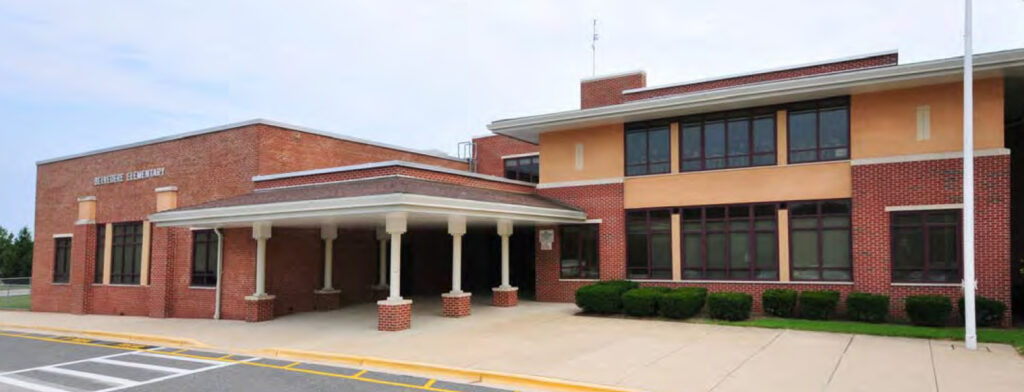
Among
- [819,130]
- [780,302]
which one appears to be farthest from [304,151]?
[819,130]

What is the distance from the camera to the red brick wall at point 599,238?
21.0m

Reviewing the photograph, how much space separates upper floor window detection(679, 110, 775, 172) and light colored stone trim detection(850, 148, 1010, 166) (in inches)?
92.7

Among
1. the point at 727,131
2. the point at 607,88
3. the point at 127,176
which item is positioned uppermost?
the point at 607,88

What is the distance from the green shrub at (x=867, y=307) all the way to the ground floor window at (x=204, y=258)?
18.4 meters

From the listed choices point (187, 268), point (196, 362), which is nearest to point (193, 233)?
point (187, 268)

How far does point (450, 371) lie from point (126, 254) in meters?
19.4

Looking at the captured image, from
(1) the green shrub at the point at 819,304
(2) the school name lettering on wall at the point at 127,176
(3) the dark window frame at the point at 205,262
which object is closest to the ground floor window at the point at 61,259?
(2) the school name lettering on wall at the point at 127,176

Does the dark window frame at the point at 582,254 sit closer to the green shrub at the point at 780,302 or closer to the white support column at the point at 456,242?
the white support column at the point at 456,242

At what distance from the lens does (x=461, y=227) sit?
60.6 feet

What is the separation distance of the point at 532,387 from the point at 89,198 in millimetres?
23674

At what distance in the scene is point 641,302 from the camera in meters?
17.5

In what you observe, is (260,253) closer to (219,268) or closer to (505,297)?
(219,268)

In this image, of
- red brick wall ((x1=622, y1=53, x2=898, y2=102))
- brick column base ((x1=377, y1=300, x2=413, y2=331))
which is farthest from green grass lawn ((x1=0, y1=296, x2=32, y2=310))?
red brick wall ((x1=622, y1=53, x2=898, y2=102))

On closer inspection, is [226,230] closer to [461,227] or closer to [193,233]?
[193,233]
